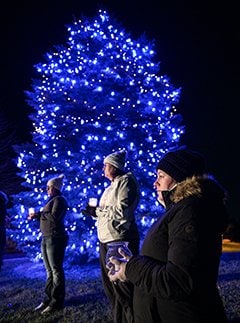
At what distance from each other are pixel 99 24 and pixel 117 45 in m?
1.01

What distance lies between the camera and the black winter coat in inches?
63.9

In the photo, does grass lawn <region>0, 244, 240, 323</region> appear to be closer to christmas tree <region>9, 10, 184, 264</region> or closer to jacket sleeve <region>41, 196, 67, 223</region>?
christmas tree <region>9, 10, 184, 264</region>

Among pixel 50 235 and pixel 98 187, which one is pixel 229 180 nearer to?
pixel 98 187

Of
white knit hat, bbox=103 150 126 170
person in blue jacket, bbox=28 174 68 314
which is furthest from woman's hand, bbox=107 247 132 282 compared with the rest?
person in blue jacket, bbox=28 174 68 314

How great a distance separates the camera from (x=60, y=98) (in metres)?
10.1

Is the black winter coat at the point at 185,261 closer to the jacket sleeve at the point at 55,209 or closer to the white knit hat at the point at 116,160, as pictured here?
the white knit hat at the point at 116,160

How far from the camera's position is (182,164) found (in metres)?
2.02

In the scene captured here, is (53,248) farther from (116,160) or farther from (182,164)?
(182,164)

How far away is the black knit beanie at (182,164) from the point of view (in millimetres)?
1995

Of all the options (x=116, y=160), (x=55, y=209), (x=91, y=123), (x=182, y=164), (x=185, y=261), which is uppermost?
(x=91, y=123)

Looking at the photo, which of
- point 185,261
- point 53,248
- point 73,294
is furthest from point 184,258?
point 73,294

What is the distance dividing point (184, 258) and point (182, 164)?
0.63m

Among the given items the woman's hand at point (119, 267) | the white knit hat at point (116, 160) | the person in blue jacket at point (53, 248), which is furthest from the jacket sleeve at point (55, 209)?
the woman's hand at point (119, 267)

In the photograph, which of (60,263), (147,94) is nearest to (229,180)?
(147,94)
